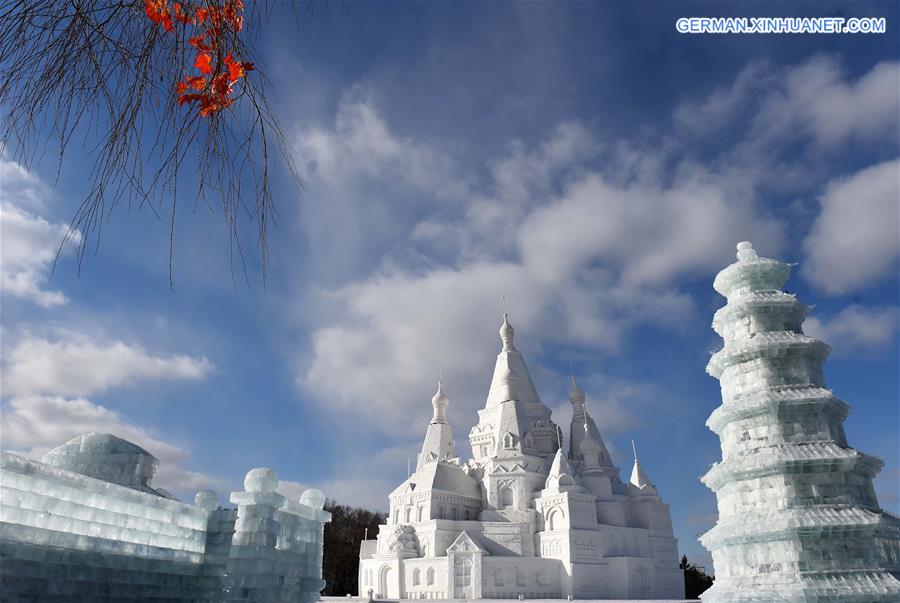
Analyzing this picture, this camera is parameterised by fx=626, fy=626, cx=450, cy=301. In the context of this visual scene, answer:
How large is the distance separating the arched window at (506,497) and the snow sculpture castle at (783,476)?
2567cm

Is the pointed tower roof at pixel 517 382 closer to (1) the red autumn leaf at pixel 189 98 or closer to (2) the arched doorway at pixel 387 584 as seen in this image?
(2) the arched doorway at pixel 387 584

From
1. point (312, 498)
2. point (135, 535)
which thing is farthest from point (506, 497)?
point (135, 535)

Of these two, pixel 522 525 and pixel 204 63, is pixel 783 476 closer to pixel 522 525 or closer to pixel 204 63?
pixel 204 63

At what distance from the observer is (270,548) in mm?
12359

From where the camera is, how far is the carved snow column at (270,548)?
11.9m

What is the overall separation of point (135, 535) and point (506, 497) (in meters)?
31.2

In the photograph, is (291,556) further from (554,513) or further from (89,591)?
(554,513)

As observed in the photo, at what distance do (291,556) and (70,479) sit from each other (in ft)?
16.9

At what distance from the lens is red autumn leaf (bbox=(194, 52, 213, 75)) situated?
4086 mm

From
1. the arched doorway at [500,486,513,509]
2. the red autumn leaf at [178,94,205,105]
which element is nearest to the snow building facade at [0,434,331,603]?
the red autumn leaf at [178,94,205,105]

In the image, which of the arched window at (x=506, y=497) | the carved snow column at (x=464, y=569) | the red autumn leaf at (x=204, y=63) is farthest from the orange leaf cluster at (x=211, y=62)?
the arched window at (x=506, y=497)

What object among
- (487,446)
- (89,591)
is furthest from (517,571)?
(89,591)

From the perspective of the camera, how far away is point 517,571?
3453cm

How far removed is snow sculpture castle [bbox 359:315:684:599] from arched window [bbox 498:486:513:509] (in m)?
0.06
